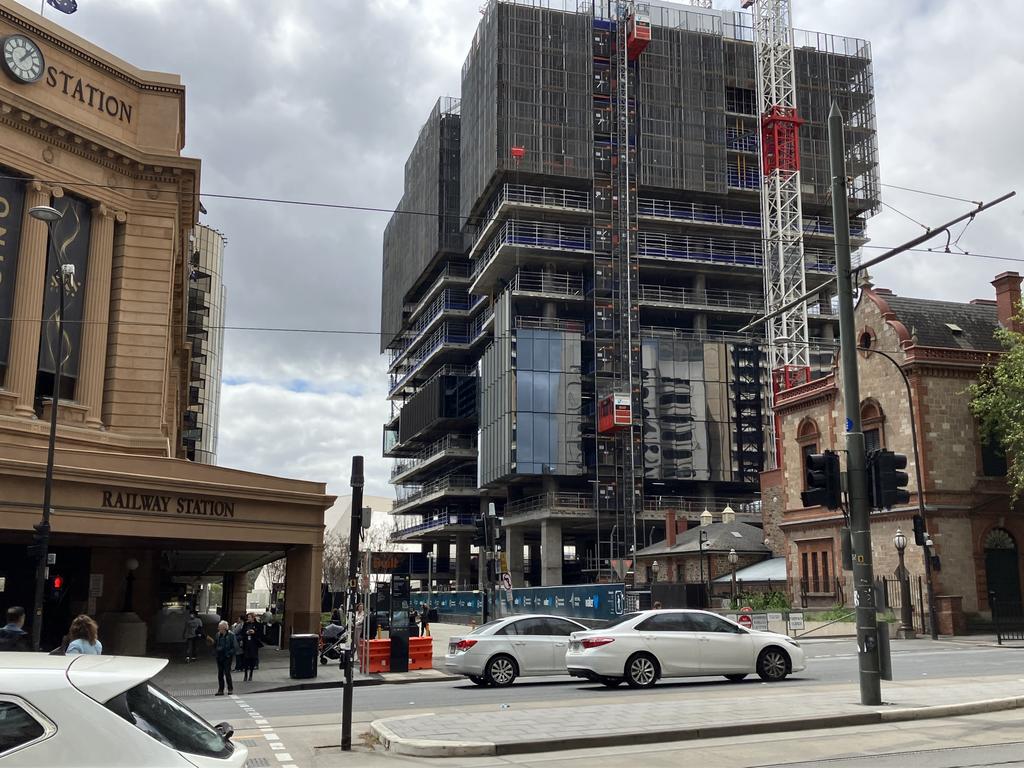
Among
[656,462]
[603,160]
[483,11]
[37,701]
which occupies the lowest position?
[37,701]

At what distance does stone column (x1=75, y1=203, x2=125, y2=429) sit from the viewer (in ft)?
112

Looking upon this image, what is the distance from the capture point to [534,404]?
3278 inches

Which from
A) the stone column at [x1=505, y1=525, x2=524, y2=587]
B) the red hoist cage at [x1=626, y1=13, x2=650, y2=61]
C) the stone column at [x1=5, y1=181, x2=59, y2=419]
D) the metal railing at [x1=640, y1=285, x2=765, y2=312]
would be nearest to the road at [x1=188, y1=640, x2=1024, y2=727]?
the stone column at [x1=5, y1=181, x2=59, y2=419]

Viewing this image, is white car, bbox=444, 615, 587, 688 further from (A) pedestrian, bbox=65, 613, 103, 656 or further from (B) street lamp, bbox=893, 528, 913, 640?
(B) street lamp, bbox=893, 528, 913, 640

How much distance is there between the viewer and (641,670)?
18984mm

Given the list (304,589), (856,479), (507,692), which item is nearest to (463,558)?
(304,589)

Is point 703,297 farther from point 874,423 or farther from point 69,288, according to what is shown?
point 69,288

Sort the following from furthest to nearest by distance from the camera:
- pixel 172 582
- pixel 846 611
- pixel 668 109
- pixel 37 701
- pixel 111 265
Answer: pixel 668 109
pixel 172 582
pixel 846 611
pixel 111 265
pixel 37 701

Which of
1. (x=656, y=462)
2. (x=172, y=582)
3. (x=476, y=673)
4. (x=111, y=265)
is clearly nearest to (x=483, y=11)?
(x=656, y=462)

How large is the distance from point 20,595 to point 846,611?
30943 millimetres

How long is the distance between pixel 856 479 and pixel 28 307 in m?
27.7

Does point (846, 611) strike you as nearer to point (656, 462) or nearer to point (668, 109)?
point (656, 462)

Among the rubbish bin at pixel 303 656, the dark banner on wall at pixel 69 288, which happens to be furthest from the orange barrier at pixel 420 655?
the dark banner on wall at pixel 69 288

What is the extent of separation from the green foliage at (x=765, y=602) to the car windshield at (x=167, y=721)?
43613 millimetres
